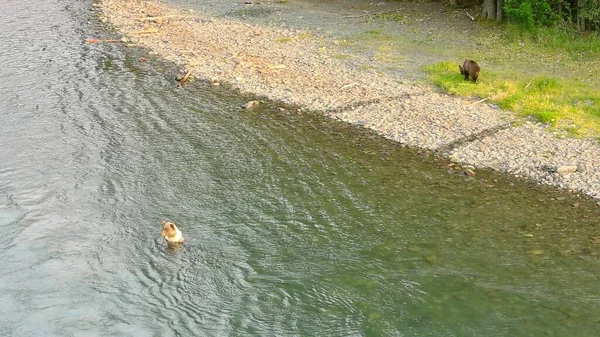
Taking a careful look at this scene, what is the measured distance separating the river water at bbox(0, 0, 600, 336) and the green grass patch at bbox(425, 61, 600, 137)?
154 inches

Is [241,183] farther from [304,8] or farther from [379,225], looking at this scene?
[304,8]

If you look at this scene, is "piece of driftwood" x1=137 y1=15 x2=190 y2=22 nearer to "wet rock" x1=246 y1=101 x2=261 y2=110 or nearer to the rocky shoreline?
the rocky shoreline

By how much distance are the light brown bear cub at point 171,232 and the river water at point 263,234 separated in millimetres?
266

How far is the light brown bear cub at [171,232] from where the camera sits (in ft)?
49.6

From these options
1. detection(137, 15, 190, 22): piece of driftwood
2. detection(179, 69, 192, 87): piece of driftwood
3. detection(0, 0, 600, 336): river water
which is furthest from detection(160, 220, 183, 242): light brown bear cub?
detection(137, 15, 190, 22): piece of driftwood

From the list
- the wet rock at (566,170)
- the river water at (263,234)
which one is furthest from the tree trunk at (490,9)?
the wet rock at (566,170)

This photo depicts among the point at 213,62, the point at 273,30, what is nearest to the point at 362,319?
the point at 213,62

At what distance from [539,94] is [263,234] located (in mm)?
11267

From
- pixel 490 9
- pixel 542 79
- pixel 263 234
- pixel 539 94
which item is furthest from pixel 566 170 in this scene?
pixel 490 9

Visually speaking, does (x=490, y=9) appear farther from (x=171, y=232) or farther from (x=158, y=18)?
(x=171, y=232)

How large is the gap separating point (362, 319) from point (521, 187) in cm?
710

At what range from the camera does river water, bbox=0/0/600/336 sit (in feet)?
43.7

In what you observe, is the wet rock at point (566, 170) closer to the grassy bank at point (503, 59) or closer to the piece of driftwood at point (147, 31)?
the grassy bank at point (503, 59)

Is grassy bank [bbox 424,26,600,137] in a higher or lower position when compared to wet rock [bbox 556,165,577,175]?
higher
